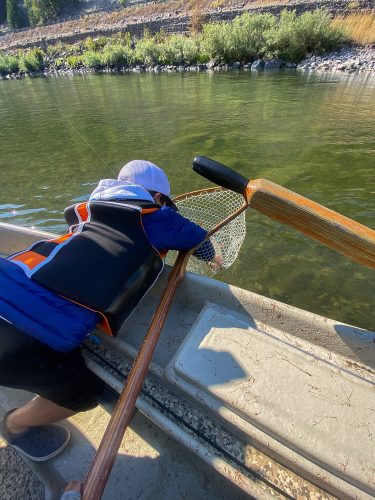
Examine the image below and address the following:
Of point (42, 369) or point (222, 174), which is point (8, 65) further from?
point (42, 369)

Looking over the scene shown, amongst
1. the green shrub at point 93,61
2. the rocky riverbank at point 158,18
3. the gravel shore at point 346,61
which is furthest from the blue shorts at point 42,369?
the green shrub at point 93,61

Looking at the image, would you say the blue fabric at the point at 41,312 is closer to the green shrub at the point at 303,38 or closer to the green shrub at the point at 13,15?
the green shrub at the point at 303,38

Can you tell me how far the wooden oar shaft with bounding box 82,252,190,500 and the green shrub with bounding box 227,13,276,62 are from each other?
34154 mm

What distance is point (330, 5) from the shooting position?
35.4 meters

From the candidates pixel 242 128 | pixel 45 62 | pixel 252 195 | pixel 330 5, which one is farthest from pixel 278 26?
pixel 45 62

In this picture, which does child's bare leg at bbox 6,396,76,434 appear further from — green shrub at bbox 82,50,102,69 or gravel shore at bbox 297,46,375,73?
green shrub at bbox 82,50,102,69

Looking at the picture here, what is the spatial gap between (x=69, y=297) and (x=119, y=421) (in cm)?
73

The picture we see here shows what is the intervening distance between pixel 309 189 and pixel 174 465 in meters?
6.26

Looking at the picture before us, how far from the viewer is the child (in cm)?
177

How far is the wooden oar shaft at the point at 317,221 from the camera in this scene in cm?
173

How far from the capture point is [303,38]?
28.0 metres

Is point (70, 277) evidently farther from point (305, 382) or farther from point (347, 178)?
point (347, 178)

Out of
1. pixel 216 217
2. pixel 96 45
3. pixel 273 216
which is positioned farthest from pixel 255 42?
pixel 96 45

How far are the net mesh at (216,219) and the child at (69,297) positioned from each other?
1.06m
